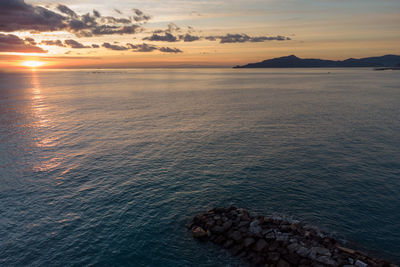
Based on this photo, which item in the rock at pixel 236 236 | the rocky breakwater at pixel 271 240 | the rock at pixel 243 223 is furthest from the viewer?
the rock at pixel 243 223

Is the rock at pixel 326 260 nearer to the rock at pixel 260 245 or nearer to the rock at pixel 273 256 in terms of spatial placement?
the rock at pixel 273 256

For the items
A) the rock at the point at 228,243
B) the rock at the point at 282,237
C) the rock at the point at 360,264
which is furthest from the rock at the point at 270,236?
the rock at the point at 360,264

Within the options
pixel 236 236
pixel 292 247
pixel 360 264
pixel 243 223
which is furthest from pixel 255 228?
pixel 360 264

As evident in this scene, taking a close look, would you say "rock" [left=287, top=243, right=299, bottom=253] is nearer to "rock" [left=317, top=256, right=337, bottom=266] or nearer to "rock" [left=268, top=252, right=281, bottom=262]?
"rock" [left=268, top=252, right=281, bottom=262]

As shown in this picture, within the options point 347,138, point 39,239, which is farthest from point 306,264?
point 347,138

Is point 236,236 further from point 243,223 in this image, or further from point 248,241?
point 243,223

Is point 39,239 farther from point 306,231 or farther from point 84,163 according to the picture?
point 306,231

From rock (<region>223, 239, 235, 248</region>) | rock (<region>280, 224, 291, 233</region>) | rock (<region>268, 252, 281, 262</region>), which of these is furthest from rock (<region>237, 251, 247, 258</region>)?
rock (<region>280, 224, 291, 233</region>)
